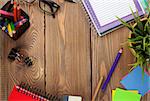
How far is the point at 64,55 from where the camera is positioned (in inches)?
→ 46.3

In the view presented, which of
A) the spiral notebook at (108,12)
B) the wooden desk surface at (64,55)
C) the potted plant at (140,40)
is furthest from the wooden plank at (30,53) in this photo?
the potted plant at (140,40)

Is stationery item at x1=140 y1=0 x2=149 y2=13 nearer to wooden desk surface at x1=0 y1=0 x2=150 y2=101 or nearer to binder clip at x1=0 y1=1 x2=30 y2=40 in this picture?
wooden desk surface at x1=0 y1=0 x2=150 y2=101

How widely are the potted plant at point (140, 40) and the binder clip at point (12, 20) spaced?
365mm

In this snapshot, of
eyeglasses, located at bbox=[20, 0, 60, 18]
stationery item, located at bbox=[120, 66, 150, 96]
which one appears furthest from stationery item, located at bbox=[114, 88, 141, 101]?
eyeglasses, located at bbox=[20, 0, 60, 18]

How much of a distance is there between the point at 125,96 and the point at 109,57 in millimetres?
156

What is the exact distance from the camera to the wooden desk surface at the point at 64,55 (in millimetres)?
1163

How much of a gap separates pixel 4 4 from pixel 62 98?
41cm

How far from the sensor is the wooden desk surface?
116 centimetres

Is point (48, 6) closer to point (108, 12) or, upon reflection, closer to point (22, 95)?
point (108, 12)

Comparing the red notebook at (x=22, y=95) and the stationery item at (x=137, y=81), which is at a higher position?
the stationery item at (x=137, y=81)

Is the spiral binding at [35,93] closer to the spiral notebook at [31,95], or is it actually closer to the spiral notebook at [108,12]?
the spiral notebook at [31,95]

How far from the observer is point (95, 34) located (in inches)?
45.7

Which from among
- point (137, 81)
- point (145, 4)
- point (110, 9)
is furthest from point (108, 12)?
point (137, 81)

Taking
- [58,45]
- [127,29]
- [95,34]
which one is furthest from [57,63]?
[127,29]
